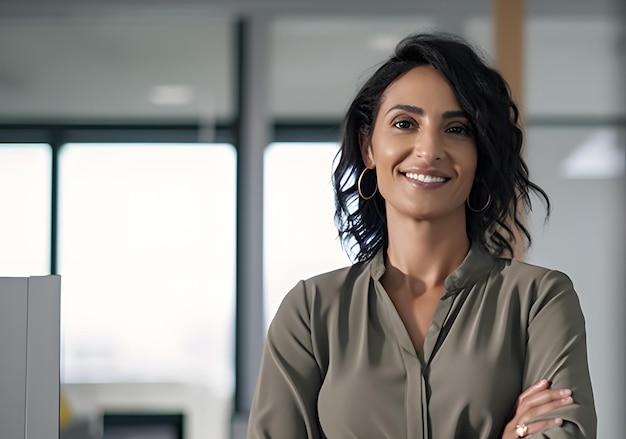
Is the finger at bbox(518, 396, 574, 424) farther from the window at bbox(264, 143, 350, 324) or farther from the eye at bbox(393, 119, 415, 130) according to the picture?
the window at bbox(264, 143, 350, 324)

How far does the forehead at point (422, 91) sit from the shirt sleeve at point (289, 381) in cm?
36

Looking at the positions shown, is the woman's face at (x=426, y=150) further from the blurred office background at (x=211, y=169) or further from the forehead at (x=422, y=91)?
the blurred office background at (x=211, y=169)

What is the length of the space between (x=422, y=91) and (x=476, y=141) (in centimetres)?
12

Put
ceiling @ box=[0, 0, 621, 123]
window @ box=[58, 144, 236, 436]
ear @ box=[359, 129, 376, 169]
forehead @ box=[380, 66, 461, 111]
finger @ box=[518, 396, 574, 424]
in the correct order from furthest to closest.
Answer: ceiling @ box=[0, 0, 621, 123] → window @ box=[58, 144, 236, 436] → ear @ box=[359, 129, 376, 169] → forehead @ box=[380, 66, 461, 111] → finger @ box=[518, 396, 574, 424]

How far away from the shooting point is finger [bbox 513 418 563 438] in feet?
4.77

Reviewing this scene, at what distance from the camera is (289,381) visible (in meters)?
1.55

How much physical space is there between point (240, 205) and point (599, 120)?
168 centimetres

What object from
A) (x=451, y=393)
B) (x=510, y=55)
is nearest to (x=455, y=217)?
(x=451, y=393)

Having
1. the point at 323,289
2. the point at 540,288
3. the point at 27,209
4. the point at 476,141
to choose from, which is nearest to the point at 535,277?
the point at 540,288

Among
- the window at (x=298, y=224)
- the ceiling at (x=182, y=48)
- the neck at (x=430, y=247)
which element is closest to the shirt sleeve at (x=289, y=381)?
the neck at (x=430, y=247)

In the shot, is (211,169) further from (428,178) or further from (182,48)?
(428,178)

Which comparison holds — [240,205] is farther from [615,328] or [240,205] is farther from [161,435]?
[615,328]

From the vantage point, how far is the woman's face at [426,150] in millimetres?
1530

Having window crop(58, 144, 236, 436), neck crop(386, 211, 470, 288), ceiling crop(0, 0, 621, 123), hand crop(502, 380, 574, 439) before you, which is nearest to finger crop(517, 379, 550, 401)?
hand crop(502, 380, 574, 439)
